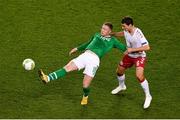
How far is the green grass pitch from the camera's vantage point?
11.4 metres

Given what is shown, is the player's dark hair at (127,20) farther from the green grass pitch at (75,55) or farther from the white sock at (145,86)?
the green grass pitch at (75,55)

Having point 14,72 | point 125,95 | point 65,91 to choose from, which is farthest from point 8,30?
point 125,95

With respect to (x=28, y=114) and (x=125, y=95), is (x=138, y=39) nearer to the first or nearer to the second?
(x=125, y=95)

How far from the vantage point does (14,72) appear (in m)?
12.7

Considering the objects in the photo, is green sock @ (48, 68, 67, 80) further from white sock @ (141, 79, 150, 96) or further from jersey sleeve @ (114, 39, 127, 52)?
white sock @ (141, 79, 150, 96)

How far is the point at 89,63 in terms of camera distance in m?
11.5

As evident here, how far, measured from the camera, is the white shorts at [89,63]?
11.4 m

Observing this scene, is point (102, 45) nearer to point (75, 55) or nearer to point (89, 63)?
point (89, 63)

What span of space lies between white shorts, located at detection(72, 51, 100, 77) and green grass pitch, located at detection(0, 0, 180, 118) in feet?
2.45

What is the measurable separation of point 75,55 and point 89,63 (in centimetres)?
216

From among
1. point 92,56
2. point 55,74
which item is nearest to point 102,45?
point 92,56

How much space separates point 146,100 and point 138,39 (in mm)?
1429

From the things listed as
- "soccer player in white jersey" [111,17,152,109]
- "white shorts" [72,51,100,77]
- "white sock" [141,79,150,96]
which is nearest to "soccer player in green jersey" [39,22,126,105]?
"white shorts" [72,51,100,77]

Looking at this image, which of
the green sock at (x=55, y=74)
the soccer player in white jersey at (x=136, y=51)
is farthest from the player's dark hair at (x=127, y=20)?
the green sock at (x=55, y=74)
